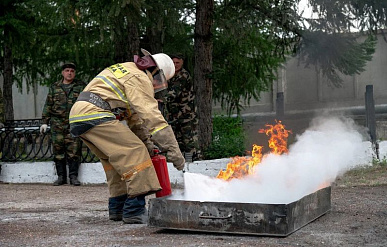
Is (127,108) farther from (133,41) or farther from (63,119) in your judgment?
(133,41)

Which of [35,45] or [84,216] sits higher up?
[35,45]

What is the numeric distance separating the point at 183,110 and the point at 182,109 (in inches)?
1.0

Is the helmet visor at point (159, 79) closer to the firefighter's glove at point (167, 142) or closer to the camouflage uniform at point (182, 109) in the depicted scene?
the firefighter's glove at point (167, 142)

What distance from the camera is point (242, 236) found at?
5.87 m

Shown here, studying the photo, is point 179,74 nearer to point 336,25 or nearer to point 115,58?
point 115,58

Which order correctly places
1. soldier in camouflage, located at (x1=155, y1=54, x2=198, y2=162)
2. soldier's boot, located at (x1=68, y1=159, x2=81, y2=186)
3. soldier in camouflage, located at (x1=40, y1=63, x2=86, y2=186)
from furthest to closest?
soldier's boot, located at (x1=68, y1=159, x2=81, y2=186), soldier in camouflage, located at (x1=40, y1=63, x2=86, y2=186), soldier in camouflage, located at (x1=155, y1=54, x2=198, y2=162)

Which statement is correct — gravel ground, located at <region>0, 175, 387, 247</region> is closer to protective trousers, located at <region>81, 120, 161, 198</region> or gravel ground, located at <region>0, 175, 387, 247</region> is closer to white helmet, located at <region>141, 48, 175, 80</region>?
protective trousers, located at <region>81, 120, 161, 198</region>

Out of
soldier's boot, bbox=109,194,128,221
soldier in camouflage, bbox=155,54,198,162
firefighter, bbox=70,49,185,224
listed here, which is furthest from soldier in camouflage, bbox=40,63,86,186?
firefighter, bbox=70,49,185,224

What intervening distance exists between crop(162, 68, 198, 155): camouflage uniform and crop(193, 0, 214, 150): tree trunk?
72 cm

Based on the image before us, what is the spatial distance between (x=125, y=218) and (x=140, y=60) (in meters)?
1.66

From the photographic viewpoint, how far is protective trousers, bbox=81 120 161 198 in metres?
6.21

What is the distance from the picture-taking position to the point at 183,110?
11.1 meters

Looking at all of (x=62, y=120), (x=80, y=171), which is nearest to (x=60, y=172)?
(x=80, y=171)

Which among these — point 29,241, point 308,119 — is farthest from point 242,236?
point 308,119
